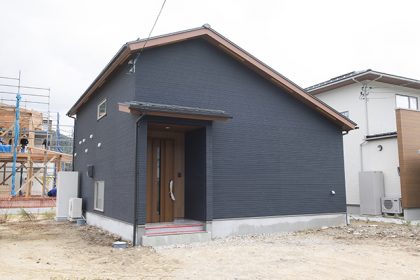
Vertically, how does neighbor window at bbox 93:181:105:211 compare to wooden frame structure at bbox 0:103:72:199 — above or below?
below

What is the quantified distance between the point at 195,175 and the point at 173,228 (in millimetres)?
1695

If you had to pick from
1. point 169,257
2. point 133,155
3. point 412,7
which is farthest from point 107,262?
point 412,7

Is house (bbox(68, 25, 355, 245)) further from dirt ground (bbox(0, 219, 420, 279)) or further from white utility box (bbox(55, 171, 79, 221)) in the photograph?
white utility box (bbox(55, 171, 79, 221))

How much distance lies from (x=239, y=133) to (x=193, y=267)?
4.90 metres

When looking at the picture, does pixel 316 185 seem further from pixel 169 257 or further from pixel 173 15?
pixel 173 15

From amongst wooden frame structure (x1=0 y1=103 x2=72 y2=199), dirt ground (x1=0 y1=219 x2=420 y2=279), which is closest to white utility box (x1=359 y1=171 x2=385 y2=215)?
dirt ground (x1=0 y1=219 x2=420 y2=279)

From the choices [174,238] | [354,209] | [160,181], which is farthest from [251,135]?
[354,209]

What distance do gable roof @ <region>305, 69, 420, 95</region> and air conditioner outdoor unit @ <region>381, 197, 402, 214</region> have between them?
5286mm

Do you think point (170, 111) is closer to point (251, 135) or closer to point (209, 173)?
point (209, 173)

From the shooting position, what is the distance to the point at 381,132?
56.5 ft

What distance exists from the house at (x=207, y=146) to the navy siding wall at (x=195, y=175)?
28 mm

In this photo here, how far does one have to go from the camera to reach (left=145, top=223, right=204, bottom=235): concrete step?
9.33 meters

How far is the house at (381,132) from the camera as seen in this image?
14.2m

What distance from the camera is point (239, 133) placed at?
11.1 m
